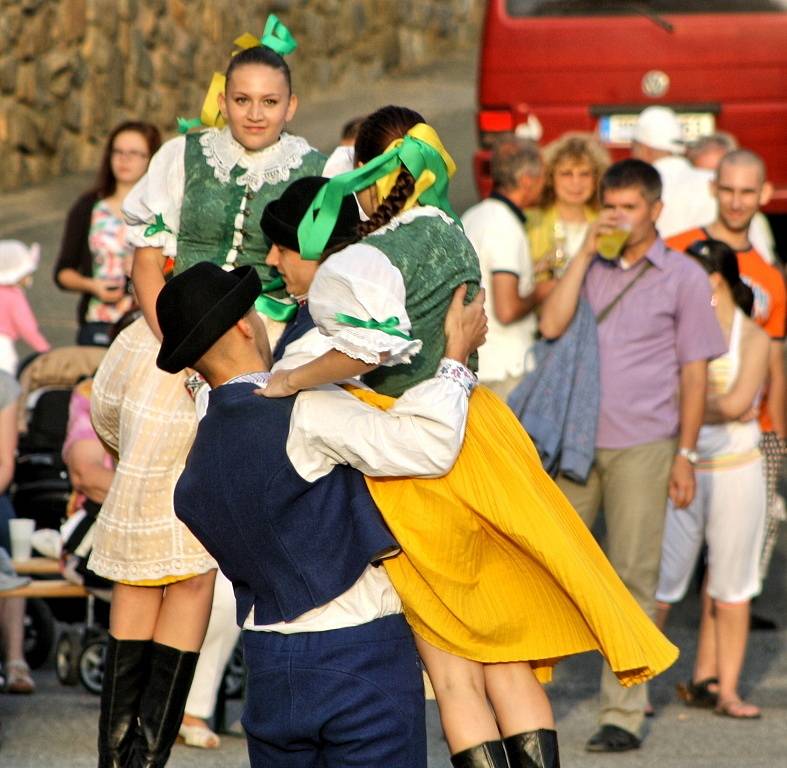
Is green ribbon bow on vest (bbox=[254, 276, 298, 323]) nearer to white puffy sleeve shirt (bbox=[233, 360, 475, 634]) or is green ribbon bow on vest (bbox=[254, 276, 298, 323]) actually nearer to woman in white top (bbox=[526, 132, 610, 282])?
white puffy sleeve shirt (bbox=[233, 360, 475, 634])

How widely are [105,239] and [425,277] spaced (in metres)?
4.66

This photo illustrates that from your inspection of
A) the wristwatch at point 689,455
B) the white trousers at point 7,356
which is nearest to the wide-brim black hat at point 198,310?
the wristwatch at point 689,455

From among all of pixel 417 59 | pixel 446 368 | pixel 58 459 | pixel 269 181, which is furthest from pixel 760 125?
pixel 417 59

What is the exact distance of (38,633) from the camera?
748 centimetres

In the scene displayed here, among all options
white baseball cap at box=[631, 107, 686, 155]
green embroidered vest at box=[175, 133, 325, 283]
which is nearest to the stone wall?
white baseball cap at box=[631, 107, 686, 155]

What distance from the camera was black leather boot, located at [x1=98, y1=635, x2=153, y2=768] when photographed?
5005mm

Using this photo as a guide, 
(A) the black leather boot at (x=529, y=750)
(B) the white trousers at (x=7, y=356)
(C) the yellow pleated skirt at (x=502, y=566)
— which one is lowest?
(A) the black leather boot at (x=529, y=750)

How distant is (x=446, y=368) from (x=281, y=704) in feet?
2.74

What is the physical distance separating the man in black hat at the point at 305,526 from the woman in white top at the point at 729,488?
3.04 meters

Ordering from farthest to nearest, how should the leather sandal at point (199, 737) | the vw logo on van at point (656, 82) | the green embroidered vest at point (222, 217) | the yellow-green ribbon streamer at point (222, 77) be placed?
the vw logo on van at point (656, 82), the leather sandal at point (199, 737), the yellow-green ribbon streamer at point (222, 77), the green embroidered vest at point (222, 217)

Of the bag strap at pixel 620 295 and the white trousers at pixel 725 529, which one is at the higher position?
the bag strap at pixel 620 295

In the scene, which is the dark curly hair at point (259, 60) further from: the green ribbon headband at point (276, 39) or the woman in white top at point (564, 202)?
the woman in white top at point (564, 202)

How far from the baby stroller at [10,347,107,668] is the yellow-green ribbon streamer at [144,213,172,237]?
290 cm

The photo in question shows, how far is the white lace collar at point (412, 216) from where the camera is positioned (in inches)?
158
